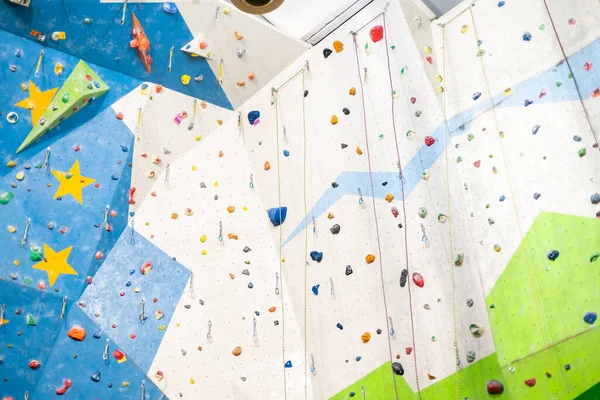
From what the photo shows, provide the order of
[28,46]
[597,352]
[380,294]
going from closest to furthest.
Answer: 1. [597,352]
2. [380,294]
3. [28,46]

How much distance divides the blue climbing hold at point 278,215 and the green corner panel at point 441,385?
3.65 feet

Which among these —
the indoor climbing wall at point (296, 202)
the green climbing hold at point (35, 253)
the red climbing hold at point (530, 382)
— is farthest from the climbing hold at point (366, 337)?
the green climbing hold at point (35, 253)

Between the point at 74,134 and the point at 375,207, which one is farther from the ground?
the point at 74,134

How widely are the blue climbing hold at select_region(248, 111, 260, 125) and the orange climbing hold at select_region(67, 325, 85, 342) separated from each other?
171 cm

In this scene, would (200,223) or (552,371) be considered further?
(200,223)

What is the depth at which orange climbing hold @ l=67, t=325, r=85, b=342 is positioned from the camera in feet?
14.0

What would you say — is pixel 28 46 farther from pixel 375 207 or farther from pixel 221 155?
pixel 375 207

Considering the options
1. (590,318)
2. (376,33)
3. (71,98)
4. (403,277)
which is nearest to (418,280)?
(403,277)

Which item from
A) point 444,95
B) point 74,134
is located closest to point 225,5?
point 74,134

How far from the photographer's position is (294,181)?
4492 mm

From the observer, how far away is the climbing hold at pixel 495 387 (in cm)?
340

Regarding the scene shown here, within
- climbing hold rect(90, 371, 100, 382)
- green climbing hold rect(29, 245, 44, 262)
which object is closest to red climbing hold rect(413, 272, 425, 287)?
climbing hold rect(90, 371, 100, 382)

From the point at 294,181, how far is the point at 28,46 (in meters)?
1.83

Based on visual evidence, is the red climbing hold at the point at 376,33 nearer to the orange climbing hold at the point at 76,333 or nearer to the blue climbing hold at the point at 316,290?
the blue climbing hold at the point at 316,290
